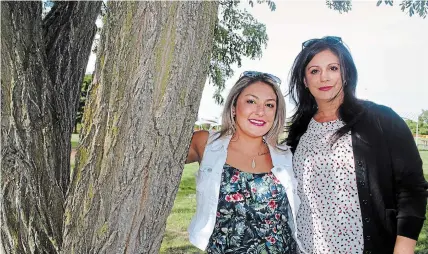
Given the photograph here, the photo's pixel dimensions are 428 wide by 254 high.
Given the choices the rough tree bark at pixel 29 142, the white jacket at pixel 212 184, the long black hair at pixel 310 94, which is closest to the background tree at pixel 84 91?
the rough tree bark at pixel 29 142

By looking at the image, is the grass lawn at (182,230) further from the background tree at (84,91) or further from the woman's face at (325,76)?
the woman's face at (325,76)

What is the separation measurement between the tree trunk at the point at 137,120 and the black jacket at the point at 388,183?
969mm

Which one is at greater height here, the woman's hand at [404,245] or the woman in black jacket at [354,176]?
the woman in black jacket at [354,176]

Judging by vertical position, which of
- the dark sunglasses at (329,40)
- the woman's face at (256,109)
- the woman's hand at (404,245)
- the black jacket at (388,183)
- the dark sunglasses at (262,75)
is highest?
the dark sunglasses at (329,40)

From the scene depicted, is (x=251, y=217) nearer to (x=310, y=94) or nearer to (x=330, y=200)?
(x=330, y=200)

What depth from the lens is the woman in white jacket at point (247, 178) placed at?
235cm

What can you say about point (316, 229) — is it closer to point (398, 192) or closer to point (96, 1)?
point (398, 192)

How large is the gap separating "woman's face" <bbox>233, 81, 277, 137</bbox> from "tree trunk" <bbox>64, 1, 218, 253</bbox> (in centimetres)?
83

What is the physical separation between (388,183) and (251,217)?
0.68 metres

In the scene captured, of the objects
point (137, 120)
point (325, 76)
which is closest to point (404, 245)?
point (325, 76)

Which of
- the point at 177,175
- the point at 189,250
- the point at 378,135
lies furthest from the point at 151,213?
the point at 189,250

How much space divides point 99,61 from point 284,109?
127cm

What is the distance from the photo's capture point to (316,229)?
2.33 m

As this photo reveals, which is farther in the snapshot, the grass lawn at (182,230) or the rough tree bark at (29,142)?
the grass lawn at (182,230)
